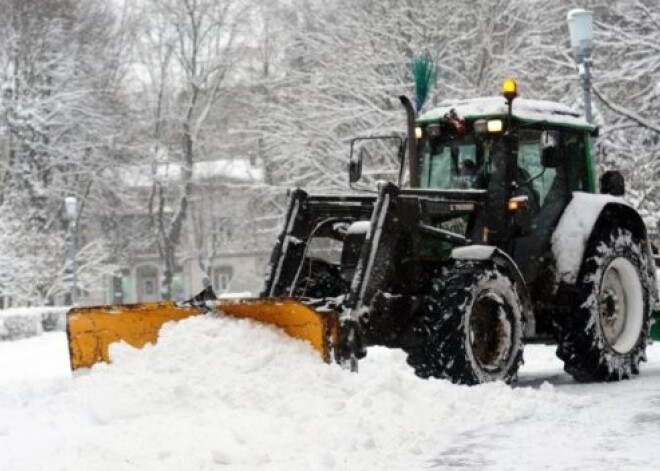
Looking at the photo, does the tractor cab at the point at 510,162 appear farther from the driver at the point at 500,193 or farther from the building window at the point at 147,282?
the building window at the point at 147,282

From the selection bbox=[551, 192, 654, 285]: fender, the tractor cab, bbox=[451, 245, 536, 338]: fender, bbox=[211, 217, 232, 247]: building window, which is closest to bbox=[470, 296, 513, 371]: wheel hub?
bbox=[451, 245, 536, 338]: fender

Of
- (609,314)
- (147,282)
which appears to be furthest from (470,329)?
(147,282)

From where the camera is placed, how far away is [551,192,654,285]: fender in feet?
32.4

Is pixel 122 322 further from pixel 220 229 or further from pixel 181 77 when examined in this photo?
pixel 220 229

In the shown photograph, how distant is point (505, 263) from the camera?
9172 millimetres

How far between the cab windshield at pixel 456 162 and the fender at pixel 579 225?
812 mm

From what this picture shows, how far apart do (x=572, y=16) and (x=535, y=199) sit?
4.84m

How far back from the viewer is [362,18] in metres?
26.4

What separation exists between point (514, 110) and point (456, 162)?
69cm

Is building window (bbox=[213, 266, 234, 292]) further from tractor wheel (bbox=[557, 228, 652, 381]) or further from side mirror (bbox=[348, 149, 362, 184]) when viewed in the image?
side mirror (bbox=[348, 149, 362, 184])

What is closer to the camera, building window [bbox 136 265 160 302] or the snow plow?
the snow plow

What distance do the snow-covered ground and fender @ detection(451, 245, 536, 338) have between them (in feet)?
2.66

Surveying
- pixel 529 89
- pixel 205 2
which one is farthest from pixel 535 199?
pixel 205 2

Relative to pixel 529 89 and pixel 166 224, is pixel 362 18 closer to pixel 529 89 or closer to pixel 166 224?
pixel 529 89
